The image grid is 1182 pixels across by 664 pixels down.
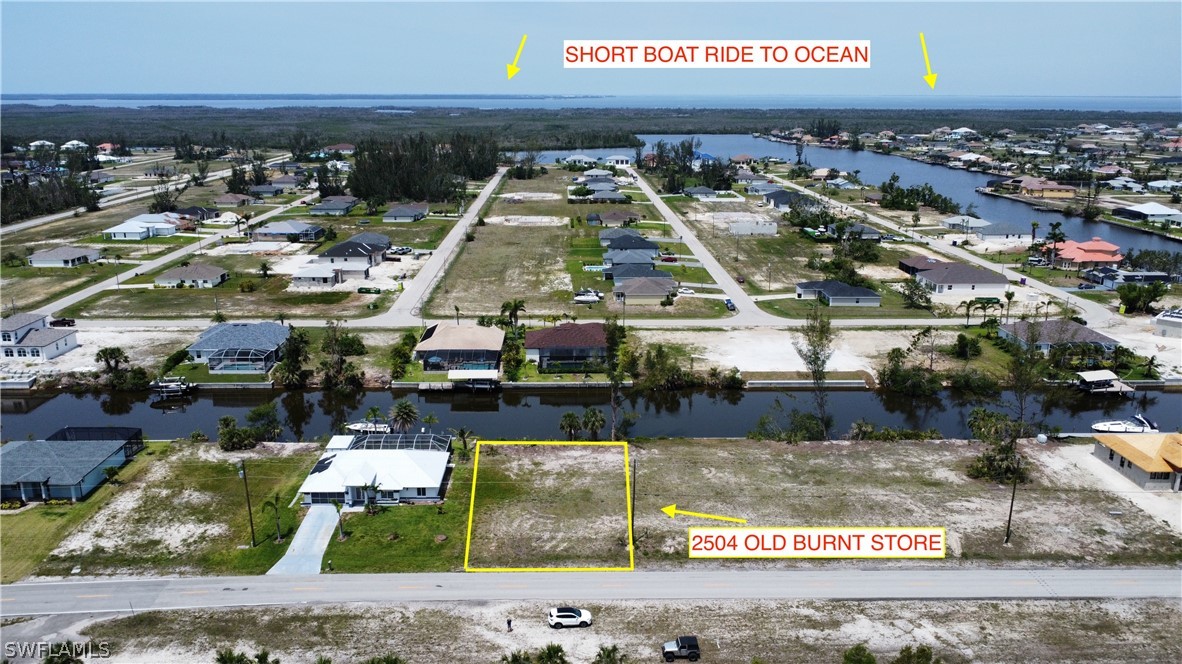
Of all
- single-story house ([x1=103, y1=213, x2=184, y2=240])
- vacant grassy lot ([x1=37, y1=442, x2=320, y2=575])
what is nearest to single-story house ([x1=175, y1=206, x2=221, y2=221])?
single-story house ([x1=103, y1=213, x2=184, y2=240])

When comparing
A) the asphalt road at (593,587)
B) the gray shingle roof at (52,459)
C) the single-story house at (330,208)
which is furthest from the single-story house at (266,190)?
the asphalt road at (593,587)

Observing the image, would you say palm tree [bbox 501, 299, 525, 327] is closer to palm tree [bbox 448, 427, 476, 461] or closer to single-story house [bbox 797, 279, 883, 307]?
palm tree [bbox 448, 427, 476, 461]

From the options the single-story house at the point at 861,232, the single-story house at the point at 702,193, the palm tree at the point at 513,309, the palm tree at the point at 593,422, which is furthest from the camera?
the single-story house at the point at 702,193

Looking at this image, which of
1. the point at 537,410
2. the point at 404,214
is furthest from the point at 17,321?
the point at 404,214

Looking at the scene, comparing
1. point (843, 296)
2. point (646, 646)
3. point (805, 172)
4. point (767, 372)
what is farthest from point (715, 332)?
point (805, 172)

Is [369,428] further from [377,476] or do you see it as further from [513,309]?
[513,309]

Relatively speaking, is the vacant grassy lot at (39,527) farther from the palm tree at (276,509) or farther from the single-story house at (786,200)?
the single-story house at (786,200)

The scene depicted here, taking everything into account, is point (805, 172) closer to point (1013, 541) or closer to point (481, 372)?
point (481, 372)
